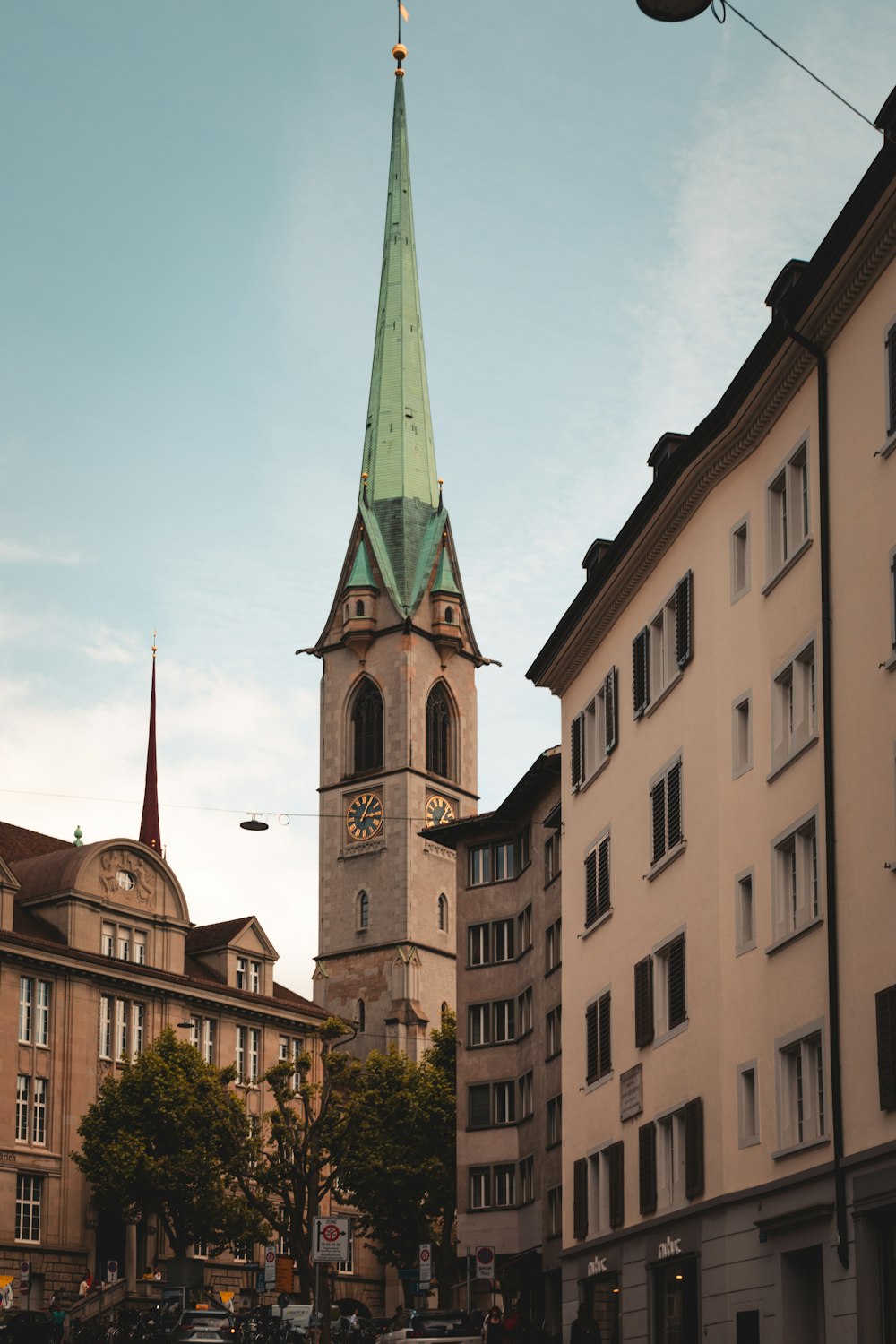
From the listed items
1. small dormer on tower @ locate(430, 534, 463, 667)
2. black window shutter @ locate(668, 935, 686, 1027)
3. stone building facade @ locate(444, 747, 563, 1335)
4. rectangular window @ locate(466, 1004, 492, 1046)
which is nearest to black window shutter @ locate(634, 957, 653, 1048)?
black window shutter @ locate(668, 935, 686, 1027)

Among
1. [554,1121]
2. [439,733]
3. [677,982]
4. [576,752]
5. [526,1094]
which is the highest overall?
[439,733]

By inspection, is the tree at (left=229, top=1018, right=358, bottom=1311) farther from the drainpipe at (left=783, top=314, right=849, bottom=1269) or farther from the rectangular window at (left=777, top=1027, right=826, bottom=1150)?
the drainpipe at (left=783, top=314, right=849, bottom=1269)

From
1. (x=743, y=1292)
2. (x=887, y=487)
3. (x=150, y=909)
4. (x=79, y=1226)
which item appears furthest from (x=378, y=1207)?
(x=887, y=487)

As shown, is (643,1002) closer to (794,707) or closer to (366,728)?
(794,707)

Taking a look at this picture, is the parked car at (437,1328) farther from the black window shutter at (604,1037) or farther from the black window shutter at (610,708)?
the black window shutter at (610,708)

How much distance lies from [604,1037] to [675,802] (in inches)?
263

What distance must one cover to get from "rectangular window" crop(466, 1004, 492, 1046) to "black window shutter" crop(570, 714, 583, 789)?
70.2ft

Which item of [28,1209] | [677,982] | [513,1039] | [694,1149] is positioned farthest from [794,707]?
[28,1209]

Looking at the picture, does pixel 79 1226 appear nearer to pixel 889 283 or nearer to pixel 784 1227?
pixel 784 1227

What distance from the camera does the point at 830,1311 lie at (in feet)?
87.8

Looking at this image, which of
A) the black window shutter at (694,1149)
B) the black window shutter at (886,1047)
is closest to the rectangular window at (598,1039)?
the black window shutter at (694,1149)

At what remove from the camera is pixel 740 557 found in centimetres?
3378

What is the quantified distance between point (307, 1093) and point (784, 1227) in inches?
1639

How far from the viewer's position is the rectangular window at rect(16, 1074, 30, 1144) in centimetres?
8306
